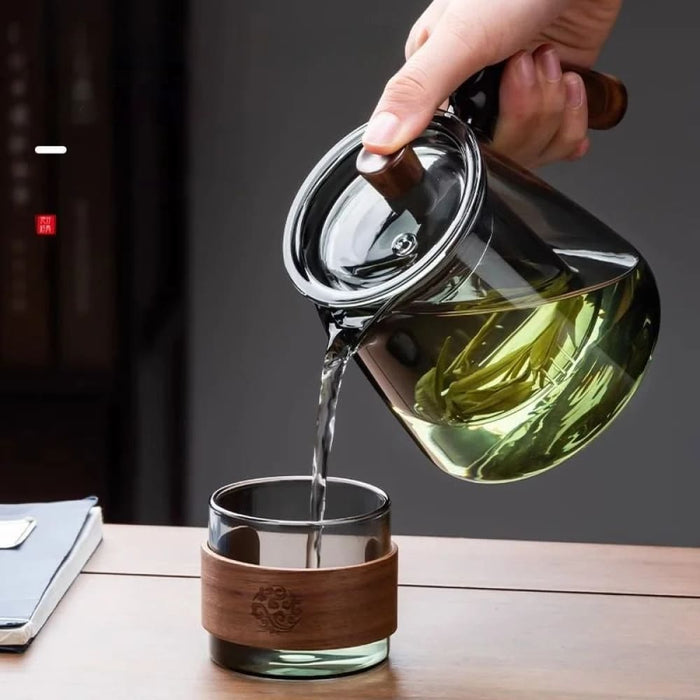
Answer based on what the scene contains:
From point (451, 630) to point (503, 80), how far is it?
16.5 inches

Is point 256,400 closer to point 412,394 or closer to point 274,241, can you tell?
point 274,241

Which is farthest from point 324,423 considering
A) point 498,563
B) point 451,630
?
point 498,563

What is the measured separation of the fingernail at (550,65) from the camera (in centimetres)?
96

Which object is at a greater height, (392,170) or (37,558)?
(392,170)

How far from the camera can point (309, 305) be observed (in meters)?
2.08

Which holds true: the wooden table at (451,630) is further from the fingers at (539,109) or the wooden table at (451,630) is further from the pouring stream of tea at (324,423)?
the fingers at (539,109)

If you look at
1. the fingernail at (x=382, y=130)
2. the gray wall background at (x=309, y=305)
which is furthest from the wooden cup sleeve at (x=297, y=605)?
the gray wall background at (x=309, y=305)

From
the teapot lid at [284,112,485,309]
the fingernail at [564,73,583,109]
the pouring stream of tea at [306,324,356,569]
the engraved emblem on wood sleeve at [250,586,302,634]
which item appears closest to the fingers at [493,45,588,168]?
the fingernail at [564,73,583,109]

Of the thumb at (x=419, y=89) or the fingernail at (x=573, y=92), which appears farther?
the fingernail at (x=573, y=92)

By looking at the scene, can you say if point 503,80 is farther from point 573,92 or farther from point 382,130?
point 382,130

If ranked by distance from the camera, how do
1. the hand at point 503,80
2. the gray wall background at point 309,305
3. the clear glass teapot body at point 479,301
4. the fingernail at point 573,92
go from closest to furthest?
the clear glass teapot body at point 479,301 < the hand at point 503,80 < the fingernail at point 573,92 < the gray wall background at point 309,305

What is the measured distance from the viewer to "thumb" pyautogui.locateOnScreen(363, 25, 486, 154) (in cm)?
74

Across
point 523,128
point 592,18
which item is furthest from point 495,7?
point 592,18

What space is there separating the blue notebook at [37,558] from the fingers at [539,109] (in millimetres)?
441
